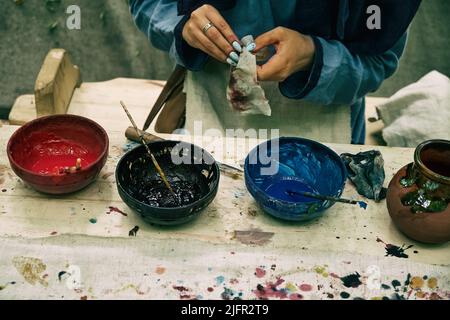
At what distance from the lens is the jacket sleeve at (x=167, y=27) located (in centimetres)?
180

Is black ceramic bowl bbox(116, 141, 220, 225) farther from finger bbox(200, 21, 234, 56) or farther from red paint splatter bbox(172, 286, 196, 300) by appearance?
finger bbox(200, 21, 234, 56)

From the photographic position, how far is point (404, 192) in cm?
139

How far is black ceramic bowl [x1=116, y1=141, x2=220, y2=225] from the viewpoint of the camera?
1389mm

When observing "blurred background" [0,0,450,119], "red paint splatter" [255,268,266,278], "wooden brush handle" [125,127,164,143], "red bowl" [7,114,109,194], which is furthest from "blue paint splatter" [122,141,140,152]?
"blurred background" [0,0,450,119]

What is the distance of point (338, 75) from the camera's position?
5.86ft

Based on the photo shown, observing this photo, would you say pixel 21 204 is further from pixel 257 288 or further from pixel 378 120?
pixel 378 120

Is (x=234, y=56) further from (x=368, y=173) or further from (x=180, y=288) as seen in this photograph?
(x=180, y=288)

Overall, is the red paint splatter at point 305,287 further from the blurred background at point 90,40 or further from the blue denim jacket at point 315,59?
the blurred background at point 90,40

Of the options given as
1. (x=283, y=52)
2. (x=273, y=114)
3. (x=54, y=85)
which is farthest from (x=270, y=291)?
(x=54, y=85)

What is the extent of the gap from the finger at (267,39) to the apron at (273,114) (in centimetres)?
34

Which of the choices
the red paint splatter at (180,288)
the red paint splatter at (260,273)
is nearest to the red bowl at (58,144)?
the red paint splatter at (180,288)

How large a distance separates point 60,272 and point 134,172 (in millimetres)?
346

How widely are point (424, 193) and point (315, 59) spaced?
1.93ft
